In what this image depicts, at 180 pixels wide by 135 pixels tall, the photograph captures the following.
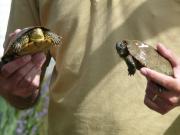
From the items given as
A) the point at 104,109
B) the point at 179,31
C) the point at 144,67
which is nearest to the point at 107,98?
the point at 104,109

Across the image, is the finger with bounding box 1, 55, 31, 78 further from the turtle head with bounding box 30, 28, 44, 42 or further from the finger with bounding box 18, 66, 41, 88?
the turtle head with bounding box 30, 28, 44, 42

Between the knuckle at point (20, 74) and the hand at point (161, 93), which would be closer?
the hand at point (161, 93)

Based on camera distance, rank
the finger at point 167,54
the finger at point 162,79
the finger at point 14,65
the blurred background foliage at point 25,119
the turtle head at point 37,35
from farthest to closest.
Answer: the blurred background foliage at point 25,119
the finger at point 14,65
the turtle head at point 37,35
the finger at point 167,54
the finger at point 162,79

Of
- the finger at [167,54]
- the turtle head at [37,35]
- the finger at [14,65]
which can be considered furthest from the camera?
the finger at [14,65]

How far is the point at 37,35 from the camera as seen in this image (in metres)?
2.46

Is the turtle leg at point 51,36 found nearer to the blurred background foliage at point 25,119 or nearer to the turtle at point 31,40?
the turtle at point 31,40

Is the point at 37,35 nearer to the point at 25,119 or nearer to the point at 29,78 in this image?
the point at 29,78

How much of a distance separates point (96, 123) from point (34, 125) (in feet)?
7.97

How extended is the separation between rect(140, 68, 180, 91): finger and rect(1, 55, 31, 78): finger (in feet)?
1.92

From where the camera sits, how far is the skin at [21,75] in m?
2.59

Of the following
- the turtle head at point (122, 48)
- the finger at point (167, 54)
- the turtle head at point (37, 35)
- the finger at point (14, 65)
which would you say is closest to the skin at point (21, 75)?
the finger at point (14, 65)

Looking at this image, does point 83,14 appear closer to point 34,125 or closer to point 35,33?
point 35,33

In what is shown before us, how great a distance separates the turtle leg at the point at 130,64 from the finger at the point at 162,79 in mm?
155

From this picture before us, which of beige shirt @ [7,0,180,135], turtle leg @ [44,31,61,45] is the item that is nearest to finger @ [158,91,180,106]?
beige shirt @ [7,0,180,135]
